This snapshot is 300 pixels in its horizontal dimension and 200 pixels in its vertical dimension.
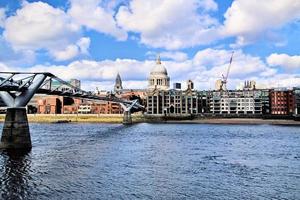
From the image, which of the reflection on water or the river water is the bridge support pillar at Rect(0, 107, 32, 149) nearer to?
the reflection on water

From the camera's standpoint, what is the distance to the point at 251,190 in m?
32.0

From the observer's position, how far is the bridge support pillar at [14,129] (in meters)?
56.5

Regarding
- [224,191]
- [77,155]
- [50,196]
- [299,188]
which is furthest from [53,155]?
[299,188]

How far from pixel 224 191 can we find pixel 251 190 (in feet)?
6.66

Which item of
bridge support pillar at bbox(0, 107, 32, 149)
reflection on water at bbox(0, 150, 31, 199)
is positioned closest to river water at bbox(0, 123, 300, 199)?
reflection on water at bbox(0, 150, 31, 199)

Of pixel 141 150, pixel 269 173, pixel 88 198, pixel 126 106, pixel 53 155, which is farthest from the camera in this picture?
pixel 126 106

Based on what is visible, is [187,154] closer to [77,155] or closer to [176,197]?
[77,155]

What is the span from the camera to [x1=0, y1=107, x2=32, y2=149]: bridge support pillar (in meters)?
56.5

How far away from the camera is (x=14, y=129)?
5697 centimetres

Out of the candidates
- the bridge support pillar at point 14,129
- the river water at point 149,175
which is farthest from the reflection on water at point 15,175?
the bridge support pillar at point 14,129

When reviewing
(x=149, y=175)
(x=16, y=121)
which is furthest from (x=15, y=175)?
(x=16, y=121)

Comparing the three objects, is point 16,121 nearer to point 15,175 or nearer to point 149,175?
point 15,175

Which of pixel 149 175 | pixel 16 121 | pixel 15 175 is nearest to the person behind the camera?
pixel 15 175

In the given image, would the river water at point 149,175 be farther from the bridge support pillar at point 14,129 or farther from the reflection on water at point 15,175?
the bridge support pillar at point 14,129
